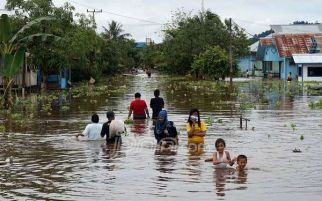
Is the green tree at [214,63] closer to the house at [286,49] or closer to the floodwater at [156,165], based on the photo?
the house at [286,49]

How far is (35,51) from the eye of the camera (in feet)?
144

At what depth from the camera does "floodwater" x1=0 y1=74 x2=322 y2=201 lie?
1093 cm

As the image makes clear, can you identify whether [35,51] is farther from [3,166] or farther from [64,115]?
[3,166]

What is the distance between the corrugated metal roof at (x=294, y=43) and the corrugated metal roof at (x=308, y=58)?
2.10 m

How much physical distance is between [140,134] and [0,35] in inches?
394

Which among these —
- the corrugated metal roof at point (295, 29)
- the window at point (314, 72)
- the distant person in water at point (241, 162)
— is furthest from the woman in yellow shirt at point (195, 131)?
the corrugated metal roof at point (295, 29)

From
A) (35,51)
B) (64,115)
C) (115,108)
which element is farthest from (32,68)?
(64,115)

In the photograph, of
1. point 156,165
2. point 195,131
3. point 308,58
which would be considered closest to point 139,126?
point 195,131

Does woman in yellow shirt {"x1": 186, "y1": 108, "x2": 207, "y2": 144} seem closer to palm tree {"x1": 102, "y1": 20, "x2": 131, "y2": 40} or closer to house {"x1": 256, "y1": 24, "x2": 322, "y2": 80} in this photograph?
house {"x1": 256, "y1": 24, "x2": 322, "y2": 80}

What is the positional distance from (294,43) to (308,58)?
5693 millimetres

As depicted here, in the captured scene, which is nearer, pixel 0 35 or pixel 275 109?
pixel 0 35

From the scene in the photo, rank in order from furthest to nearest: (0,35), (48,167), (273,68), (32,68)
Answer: (273,68)
(32,68)
(0,35)
(48,167)

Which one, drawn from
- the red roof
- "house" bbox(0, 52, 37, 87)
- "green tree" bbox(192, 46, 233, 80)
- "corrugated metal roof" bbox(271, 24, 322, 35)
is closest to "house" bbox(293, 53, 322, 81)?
"green tree" bbox(192, 46, 233, 80)

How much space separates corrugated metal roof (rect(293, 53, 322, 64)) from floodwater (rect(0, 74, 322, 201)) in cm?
4648
